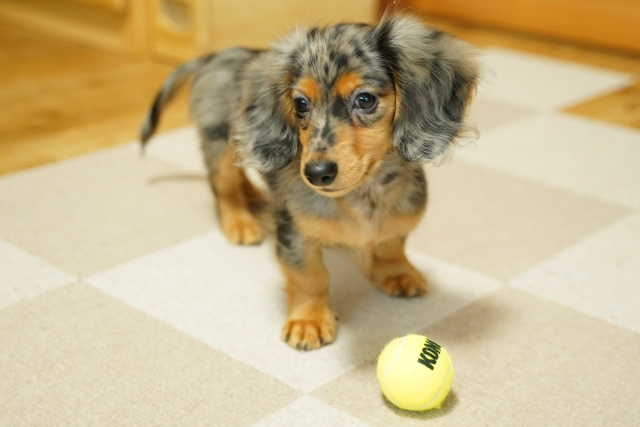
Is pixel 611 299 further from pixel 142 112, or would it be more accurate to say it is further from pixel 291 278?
pixel 142 112

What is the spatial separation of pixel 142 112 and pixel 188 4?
2.22 ft

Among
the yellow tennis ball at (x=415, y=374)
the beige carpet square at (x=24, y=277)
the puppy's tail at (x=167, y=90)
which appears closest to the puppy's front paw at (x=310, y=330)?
the yellow tennis ball at (x=415, y=374)

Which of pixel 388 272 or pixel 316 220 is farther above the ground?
pixel 316 220

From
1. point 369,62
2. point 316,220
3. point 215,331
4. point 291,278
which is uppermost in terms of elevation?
point 369,62

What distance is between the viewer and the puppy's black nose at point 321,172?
1.37 metres

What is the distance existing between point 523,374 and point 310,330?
44 cm

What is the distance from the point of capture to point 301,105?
151 cm

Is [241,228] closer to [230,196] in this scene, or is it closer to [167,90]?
[230,196]

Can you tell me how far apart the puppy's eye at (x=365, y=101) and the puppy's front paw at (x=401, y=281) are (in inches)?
20.0

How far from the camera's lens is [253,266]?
1960 millimetres

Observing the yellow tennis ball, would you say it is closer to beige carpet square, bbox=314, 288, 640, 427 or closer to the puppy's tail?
beige carpet square, bbox=314, 288, 640, 427

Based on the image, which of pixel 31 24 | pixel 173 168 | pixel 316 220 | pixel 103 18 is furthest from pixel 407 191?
pixel 31 24

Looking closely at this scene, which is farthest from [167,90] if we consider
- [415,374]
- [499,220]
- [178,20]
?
[178,20]

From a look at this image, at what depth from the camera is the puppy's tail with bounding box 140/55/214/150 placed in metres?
2.25
